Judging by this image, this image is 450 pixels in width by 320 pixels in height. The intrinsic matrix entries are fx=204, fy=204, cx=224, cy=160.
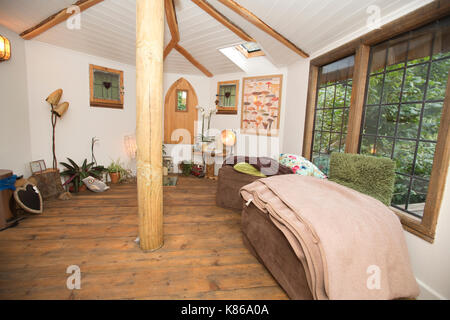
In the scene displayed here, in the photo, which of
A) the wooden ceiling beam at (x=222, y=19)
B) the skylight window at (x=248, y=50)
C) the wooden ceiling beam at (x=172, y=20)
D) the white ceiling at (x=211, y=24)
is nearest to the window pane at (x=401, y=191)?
the white ceiling at (x=211, y=24)

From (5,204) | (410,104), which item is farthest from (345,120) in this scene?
(5,204)

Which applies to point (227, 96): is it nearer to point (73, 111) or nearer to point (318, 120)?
point (318, 120)

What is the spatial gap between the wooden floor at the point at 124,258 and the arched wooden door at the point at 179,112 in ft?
7.58

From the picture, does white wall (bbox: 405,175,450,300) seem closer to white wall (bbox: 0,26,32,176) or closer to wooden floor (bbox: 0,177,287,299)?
wooden floor (bbox: 0,177,287,299)

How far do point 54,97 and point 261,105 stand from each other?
10.5 ft

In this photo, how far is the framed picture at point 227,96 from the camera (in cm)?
419

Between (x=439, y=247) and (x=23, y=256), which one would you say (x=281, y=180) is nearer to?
(x=439, y=247)

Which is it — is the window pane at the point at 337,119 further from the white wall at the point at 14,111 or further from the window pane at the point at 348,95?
the white wall at the point at 14,111

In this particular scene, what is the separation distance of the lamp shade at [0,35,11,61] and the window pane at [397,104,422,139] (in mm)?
4115

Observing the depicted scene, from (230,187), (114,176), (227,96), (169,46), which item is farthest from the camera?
(227,96)

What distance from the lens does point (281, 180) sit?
1646 mm

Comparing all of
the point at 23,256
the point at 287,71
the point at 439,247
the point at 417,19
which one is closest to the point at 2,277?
the point at 23,256

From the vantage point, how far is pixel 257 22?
2545 millimetres

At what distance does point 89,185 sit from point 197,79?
9.83ft
